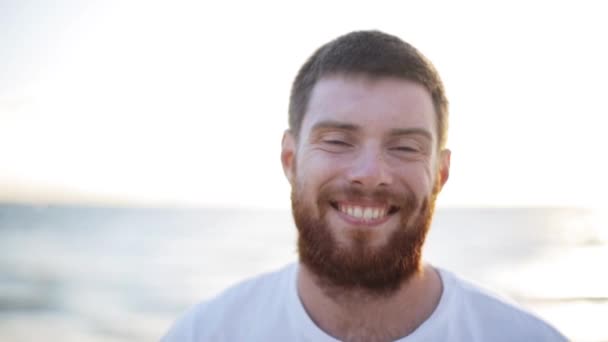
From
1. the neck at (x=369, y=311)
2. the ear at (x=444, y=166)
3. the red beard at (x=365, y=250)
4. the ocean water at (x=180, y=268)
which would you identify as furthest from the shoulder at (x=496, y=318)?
the ocean water at (x=180, y=268)

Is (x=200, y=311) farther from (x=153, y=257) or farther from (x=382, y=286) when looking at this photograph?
(x=153, y=257)

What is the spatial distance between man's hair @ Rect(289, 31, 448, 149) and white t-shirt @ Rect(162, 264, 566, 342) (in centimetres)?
65

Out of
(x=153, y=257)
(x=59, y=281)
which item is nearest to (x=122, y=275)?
(x=59, y=281)

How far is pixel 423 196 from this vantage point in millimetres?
2424

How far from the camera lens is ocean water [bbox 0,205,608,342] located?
9203 mm

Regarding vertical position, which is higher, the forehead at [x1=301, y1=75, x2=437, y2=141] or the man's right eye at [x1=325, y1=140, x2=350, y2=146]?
the forehead at [x1=301, y1=75, x2=437, y2=141]

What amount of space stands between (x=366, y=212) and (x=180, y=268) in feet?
44.6

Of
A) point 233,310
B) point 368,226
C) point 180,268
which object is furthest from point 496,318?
point 180,268

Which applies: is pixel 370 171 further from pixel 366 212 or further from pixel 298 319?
pixel 298 319

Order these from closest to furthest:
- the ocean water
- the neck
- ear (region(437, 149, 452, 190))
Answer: the neck → ear (region(437, 149, 452, 190)) → the ocean water

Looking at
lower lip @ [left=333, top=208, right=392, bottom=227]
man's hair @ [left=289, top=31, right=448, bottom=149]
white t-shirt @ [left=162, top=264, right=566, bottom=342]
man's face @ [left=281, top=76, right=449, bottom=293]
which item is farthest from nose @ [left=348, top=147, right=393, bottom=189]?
white t-shirt @ [left=162, top=264, right=566, bottom=342]

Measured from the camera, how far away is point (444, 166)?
269 cm

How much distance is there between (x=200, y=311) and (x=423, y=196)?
1.04 meters

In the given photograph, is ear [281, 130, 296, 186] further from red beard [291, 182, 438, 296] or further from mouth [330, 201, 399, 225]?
mouth [330, 201, 399, 225]
